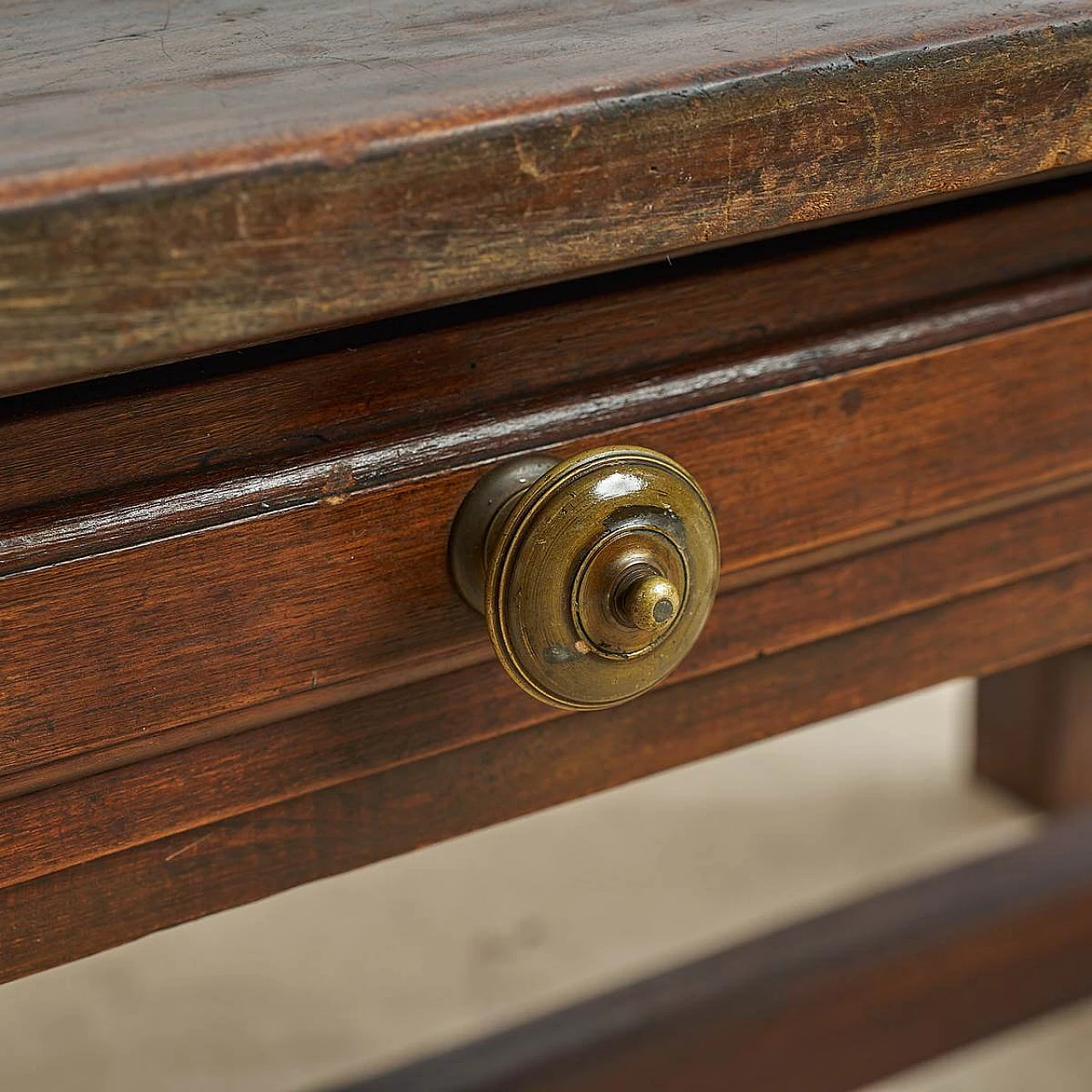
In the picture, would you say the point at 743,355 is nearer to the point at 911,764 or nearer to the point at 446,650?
the point at 446,650

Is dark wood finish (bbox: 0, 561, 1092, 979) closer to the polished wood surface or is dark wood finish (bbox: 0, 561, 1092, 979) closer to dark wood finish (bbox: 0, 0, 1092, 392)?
the polished wood surface

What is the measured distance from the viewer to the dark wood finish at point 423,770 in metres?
0.33

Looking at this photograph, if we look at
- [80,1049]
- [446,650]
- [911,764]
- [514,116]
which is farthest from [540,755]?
[911,764]

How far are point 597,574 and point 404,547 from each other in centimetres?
5

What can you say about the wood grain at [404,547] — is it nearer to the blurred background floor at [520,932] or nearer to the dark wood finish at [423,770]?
the dark wood finish at [423,770]

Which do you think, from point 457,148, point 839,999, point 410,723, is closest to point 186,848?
point 410,723

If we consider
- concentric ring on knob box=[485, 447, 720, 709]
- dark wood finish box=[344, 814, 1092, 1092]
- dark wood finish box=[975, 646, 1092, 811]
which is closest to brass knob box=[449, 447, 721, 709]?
concentric ring on knob box=[485, 447, 720, 709]

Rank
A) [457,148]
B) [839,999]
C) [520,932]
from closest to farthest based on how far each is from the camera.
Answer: [457,148] → [839,999] → [520,932]

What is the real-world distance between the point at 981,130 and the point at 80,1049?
0.71 meters

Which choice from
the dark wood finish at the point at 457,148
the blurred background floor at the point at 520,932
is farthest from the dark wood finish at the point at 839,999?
the dark wood finish at the point at 457,148

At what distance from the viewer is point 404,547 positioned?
332 millimetres

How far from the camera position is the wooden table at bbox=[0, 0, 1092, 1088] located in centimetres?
27

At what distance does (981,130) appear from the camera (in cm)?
32

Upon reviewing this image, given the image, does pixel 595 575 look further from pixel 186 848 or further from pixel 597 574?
pixel 186 848
